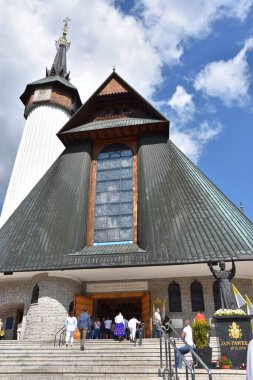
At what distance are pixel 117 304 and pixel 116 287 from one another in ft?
7.01

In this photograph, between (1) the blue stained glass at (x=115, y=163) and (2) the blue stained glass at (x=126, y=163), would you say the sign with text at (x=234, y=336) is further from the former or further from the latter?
(1) the blue stained glass at (x=115, y=163)

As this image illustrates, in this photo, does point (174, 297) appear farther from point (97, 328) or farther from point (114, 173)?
point (114, 173)

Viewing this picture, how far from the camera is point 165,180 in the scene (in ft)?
55.2

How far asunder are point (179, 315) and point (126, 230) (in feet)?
15.0

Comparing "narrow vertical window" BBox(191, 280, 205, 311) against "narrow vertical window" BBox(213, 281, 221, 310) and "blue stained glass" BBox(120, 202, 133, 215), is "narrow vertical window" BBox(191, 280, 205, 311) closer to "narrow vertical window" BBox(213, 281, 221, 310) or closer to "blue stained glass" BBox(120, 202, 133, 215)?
"narrow vertical window" BBox(213, 281, 221, 310)

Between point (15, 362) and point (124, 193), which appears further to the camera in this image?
point (124, 193)

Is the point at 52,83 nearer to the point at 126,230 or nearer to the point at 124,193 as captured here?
the point at 124,193

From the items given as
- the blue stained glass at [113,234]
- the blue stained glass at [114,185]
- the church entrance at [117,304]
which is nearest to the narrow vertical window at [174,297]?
the church entrance at [117,304]

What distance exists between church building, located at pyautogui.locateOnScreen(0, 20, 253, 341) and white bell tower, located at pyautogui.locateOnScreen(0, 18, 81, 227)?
6.97 feet

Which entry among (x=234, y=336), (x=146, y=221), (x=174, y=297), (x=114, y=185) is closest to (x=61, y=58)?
(x=114, y=185)

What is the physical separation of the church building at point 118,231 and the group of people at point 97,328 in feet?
4.04

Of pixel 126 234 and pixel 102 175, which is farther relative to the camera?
pixel 102 175

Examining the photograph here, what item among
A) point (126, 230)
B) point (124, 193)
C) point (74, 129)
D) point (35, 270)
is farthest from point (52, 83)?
point (35, 270)

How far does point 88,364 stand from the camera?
8.19 meters
